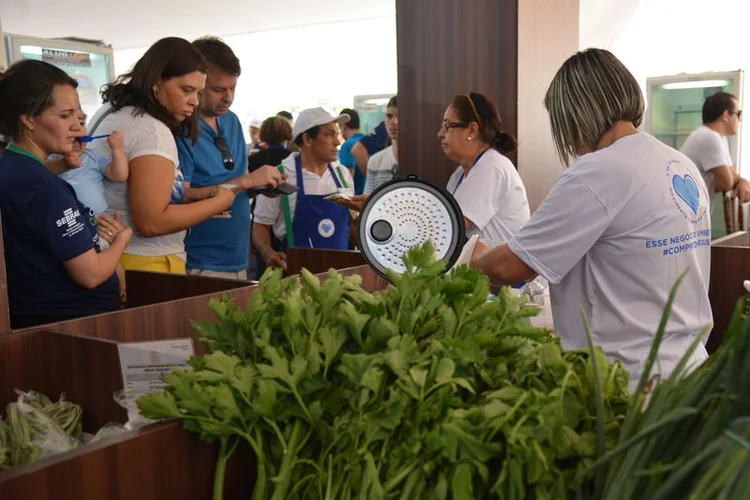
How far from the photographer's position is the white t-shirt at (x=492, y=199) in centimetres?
272

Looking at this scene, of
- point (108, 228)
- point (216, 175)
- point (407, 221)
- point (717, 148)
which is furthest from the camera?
point (717, 148)

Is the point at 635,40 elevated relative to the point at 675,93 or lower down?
elevated

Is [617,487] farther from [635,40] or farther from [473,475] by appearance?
[635,40]

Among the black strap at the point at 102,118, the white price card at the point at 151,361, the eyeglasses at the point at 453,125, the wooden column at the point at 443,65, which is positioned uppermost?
the wooden column at the point at 443,65

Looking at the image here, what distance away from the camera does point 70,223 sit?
179cm

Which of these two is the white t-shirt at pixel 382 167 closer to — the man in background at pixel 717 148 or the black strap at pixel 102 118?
the man in background at pixel 717 148

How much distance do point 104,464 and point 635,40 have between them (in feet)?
25.0

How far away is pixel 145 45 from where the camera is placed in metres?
11.9

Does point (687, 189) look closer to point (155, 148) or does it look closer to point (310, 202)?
point (155, 148)

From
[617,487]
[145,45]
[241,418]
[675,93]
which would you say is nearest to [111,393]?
[241,418]

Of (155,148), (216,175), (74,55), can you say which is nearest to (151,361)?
(155,148)

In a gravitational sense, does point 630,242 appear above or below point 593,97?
below

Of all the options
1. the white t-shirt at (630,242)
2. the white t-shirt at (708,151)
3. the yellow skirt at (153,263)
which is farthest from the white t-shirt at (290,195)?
the white t-shirt at (708,151)

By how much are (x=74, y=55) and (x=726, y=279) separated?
13.1 ft
